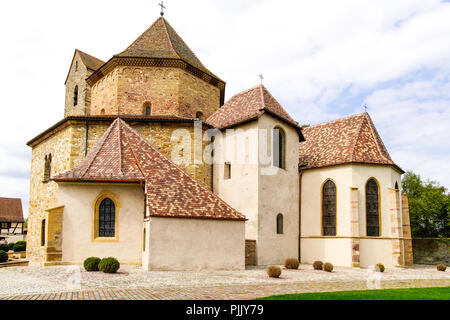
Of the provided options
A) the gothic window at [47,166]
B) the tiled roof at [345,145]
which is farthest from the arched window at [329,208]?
the gothic window at [47,166]

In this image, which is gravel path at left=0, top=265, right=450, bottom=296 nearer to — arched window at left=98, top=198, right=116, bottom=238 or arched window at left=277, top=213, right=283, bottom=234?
arched window at left=98, top=198, right=116, bottom=238

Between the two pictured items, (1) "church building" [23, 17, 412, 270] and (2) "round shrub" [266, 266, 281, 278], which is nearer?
(2) "round shrub" [266, 266, 281, 278]

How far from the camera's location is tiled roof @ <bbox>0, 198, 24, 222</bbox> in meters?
55.0

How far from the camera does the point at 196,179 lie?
78.2ft

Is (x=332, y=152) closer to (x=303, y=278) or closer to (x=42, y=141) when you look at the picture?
(x=303, y=278)

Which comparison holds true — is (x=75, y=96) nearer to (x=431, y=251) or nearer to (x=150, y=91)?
(x=150, y=91)

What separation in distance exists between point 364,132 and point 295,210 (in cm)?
673

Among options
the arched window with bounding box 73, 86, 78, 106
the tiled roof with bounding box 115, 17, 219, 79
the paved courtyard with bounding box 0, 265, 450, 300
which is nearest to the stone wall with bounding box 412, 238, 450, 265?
the paved courtyard with bounding box 0, 265, 450, 300

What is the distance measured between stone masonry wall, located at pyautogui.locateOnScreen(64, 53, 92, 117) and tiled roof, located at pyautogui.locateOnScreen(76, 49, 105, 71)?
0.30 m

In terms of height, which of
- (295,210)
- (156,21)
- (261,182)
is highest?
(156,21)

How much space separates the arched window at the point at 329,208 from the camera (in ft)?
78.0

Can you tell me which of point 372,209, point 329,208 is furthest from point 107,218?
point 372,209

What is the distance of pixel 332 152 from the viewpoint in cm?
2514
